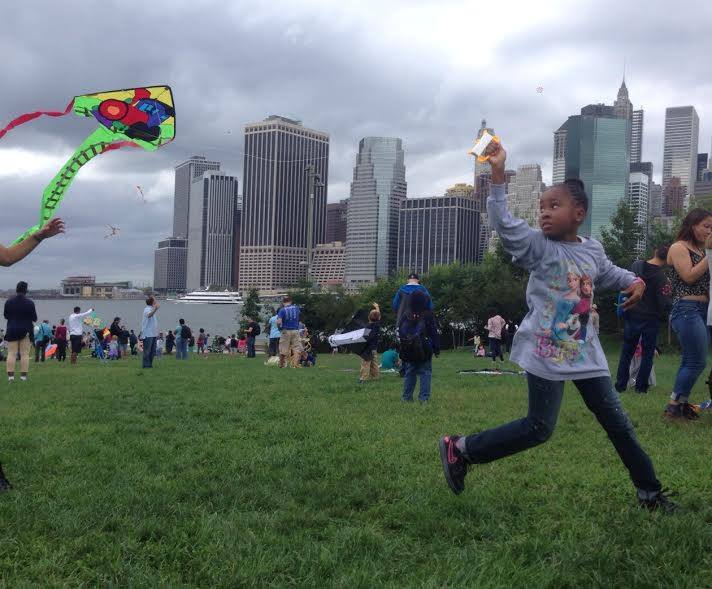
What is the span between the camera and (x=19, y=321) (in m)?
13.0

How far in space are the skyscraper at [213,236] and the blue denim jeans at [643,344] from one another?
137 metres

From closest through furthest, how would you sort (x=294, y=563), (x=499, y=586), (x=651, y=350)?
(x=499, y=586), (x=294, y=563), (x=651, y=350)

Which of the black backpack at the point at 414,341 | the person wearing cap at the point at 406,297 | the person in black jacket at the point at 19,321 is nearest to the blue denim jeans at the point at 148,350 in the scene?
the person in black jacket at the point at 19,321

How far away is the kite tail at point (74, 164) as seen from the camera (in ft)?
29.2

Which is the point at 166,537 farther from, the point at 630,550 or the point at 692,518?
the point at 692,518

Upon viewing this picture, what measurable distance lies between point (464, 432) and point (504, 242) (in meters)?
3.24

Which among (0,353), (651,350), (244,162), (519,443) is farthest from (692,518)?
(244,162)

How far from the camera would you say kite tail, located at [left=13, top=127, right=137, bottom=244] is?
29.2 feet

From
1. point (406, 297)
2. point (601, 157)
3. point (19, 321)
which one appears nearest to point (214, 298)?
point (601, 157)

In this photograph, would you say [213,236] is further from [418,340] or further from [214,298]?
[418,340]

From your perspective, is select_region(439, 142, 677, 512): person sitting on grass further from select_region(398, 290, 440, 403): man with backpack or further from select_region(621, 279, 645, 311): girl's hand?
select_region(398, 290, 440, 403): man with backpack

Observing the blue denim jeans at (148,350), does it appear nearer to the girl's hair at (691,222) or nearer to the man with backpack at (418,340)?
the man with backpack at (418,340)

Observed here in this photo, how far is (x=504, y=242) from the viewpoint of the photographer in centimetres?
404

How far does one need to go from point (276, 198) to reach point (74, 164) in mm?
150103
